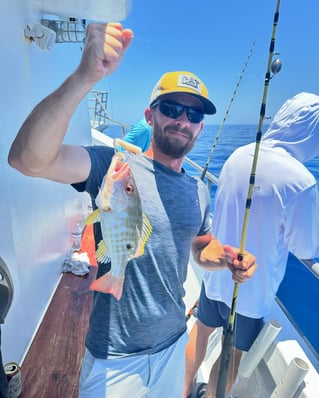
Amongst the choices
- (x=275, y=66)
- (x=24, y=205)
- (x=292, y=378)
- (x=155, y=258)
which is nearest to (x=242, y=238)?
(x=155, y=258)

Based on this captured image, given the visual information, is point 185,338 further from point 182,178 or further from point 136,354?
point 182,178

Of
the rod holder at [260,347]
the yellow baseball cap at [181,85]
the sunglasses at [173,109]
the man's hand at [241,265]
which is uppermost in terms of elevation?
the yellow baseball cap at [181,85]

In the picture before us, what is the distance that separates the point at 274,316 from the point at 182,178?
1068 millimetres

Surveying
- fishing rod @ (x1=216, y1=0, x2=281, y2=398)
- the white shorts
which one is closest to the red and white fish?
the white shorts

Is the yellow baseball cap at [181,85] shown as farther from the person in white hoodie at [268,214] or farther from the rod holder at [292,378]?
the rod holder at [292,378]

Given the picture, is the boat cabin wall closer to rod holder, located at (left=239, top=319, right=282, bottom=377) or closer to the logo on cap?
the logo on cap

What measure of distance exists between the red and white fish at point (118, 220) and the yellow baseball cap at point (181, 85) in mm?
483

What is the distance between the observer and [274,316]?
1.62m

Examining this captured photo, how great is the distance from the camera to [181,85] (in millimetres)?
1124

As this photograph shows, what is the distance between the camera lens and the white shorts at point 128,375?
3.29ft

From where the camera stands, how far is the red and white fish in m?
0.71

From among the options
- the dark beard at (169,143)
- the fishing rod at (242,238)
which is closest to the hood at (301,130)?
the fishing rod at (242,238)

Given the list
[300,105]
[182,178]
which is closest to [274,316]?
[182,178]

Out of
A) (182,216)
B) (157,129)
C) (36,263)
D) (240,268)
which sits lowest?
(36,263)
